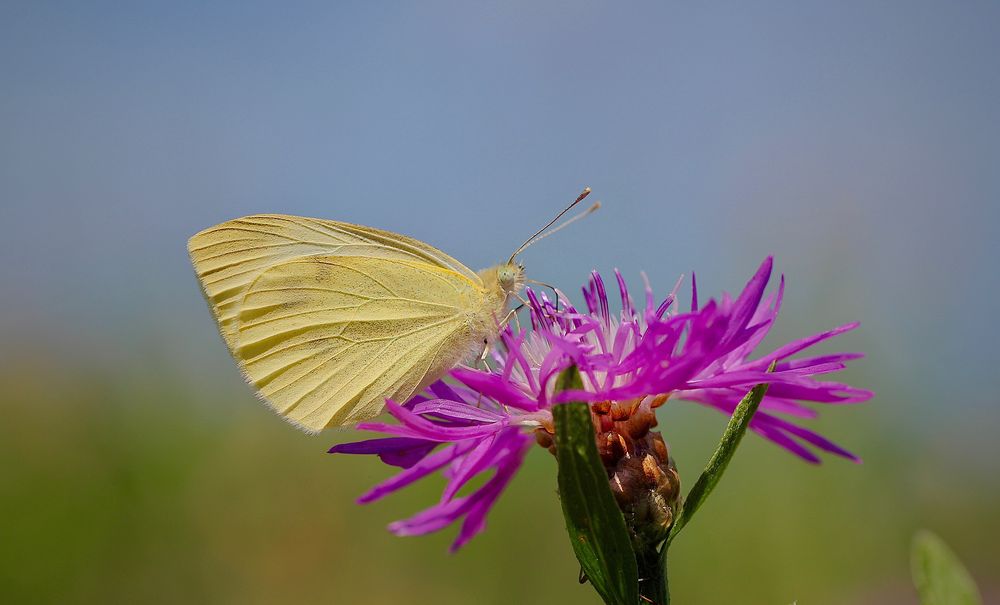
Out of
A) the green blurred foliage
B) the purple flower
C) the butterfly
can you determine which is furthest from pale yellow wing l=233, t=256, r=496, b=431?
the green blurred foliage

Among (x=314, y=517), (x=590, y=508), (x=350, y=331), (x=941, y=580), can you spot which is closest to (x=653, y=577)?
(x=590, y=508)

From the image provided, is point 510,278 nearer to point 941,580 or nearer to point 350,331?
point 350,331

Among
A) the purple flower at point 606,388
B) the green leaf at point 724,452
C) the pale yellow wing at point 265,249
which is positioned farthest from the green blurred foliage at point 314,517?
the green leaf at point 724,452

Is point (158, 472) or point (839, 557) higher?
point (158, 472)

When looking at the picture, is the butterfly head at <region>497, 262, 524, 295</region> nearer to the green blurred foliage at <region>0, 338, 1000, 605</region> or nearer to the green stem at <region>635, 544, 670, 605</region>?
the green stem at <region>635, 544, 670, 605</region>

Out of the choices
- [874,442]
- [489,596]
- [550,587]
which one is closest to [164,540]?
[489,596]

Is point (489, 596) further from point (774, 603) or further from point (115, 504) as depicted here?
point (115, 504)
